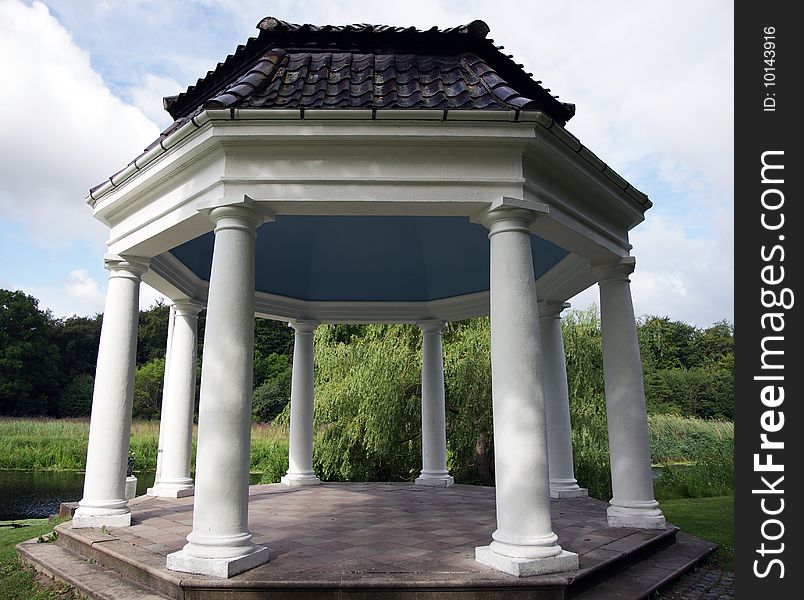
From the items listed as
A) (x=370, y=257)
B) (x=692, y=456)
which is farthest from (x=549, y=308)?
(x=692, y=456)

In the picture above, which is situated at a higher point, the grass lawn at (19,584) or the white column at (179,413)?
the white column at (179,413)

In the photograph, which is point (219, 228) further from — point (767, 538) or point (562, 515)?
point (562, 515)

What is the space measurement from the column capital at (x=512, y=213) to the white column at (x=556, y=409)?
701 cm

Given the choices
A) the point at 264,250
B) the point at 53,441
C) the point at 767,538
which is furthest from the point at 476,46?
the point at 53,441

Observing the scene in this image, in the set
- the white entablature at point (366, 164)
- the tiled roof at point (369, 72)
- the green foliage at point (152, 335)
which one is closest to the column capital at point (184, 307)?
the tiled roof at point (369, 72)

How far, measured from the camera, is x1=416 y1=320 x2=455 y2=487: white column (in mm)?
17797

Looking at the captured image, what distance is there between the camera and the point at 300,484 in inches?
684

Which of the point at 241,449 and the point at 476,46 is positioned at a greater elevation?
the point at 476,46

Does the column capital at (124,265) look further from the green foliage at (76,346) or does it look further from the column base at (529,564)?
the green foliage at (76,346)

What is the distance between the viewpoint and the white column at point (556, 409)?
14.9 m

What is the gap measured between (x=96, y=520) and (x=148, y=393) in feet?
201

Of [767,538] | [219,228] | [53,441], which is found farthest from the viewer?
[53,441]

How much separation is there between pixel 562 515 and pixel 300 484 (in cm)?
864

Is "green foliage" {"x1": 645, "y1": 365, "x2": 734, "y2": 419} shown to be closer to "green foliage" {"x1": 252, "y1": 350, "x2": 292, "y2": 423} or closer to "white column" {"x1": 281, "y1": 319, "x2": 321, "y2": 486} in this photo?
"green foliage" {"x1": 252, "y1": 350, "x2": 292, "y2": 423}
